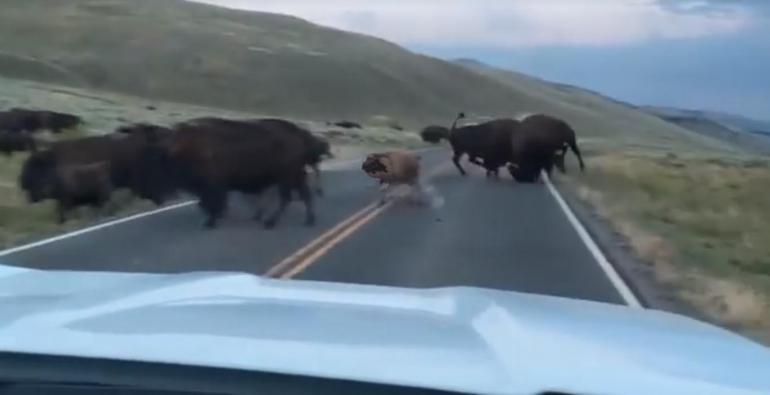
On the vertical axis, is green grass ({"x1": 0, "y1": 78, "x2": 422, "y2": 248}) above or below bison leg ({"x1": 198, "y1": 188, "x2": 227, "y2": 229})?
below

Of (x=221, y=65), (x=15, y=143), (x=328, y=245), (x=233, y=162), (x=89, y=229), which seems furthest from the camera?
(x=221, y=65)

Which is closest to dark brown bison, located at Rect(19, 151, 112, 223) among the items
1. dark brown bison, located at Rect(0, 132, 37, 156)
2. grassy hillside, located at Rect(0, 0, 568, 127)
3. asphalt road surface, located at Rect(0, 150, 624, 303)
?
asphalt road surface, located at Rect(0, 150, 624, 303)

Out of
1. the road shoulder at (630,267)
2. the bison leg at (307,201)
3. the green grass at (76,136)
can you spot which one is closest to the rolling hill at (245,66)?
the green grass at (76,136)

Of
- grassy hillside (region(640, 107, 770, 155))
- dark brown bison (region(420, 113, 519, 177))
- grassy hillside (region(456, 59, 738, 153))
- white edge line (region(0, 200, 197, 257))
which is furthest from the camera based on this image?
grassy hillside (region(640, 107, 770, 155))

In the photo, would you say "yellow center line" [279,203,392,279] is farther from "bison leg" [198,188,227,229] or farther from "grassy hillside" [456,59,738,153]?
"grassy hillside" [456,59,738,153]

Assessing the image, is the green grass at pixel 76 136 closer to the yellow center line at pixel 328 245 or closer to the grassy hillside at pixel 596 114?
the yellow center line at pixel 328 245

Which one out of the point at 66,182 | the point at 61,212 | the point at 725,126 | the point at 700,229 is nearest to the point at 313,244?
the point at 61,212

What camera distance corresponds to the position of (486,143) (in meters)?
44.5

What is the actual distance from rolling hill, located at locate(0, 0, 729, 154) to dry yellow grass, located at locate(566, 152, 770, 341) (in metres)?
60.4

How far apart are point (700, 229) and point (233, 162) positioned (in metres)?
9.30

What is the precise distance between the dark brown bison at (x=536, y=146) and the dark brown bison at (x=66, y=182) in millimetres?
17701

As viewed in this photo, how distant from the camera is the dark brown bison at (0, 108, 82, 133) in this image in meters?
51.1

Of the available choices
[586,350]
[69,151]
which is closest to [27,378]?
[586,350]

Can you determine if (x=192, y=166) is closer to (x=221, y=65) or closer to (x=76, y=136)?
(x=76, y=136)
